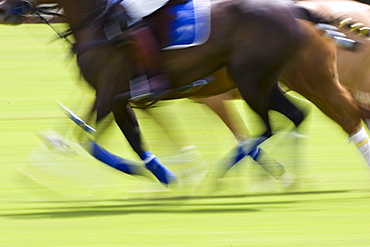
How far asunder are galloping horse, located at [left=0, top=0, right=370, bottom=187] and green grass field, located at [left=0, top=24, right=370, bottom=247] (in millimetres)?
318

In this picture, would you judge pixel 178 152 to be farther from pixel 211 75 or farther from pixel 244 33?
pixel 244 33

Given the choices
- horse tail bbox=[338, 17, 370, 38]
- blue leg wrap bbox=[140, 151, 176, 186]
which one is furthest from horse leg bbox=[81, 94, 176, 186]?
horse tail bbox=[338, 17, 370, 38]

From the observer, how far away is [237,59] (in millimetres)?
6488

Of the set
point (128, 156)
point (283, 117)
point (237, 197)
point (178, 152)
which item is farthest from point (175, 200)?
point (128, 156)

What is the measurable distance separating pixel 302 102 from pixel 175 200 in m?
1.70

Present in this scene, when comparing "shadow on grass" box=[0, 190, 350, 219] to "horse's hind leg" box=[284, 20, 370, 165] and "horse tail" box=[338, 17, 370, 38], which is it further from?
"horse tail" box=[338, 17, 370, 38]

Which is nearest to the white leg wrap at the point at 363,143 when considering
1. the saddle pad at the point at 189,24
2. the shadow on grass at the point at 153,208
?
the shadow on grass at the point at 153,208

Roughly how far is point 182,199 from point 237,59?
40.7 inches

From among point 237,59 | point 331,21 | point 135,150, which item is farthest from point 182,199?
point 331,21

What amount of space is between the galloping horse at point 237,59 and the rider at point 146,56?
0.07 metres

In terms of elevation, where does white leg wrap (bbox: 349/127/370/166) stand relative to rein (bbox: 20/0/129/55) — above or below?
below

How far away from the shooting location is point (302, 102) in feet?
25.4

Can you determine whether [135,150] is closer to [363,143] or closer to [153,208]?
[153,208]

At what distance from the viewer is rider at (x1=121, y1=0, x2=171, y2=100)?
6.59 m
